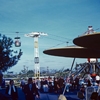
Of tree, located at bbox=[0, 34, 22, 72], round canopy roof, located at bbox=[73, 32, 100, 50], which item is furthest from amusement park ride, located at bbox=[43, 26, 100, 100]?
tree, located at bbox=[0, 34, 22, 72]

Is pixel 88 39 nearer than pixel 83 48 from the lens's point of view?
Yes

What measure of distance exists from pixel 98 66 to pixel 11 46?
3615 centimetres

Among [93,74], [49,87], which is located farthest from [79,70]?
[49,87]

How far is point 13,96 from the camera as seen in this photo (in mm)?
8766

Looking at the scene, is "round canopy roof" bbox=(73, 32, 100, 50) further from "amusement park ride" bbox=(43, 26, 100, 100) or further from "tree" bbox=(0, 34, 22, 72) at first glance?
"tree" bbox=(0, 34, 22, 72)

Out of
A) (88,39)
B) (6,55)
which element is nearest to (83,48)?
(88,39)

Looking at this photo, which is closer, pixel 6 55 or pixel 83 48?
pixel 83 48

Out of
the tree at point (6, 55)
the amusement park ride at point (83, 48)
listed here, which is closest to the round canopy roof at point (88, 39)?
the amusement park ride at point (83, 48)

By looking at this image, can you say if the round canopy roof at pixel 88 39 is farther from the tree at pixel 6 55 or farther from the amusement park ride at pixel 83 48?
the tree at pixel 6 55

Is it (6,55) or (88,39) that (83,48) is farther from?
(6,55)

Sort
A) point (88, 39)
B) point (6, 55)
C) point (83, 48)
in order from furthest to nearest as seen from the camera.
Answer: point (6, 55)
point (83, 48)
point (88, 39)

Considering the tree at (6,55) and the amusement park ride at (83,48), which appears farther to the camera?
the tree at (6,55)

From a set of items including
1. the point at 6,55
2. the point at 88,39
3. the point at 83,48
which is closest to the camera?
the point at 88,39

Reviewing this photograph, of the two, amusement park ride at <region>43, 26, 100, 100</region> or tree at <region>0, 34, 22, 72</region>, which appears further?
tree at <region>0, 34, 22, 72</region>
